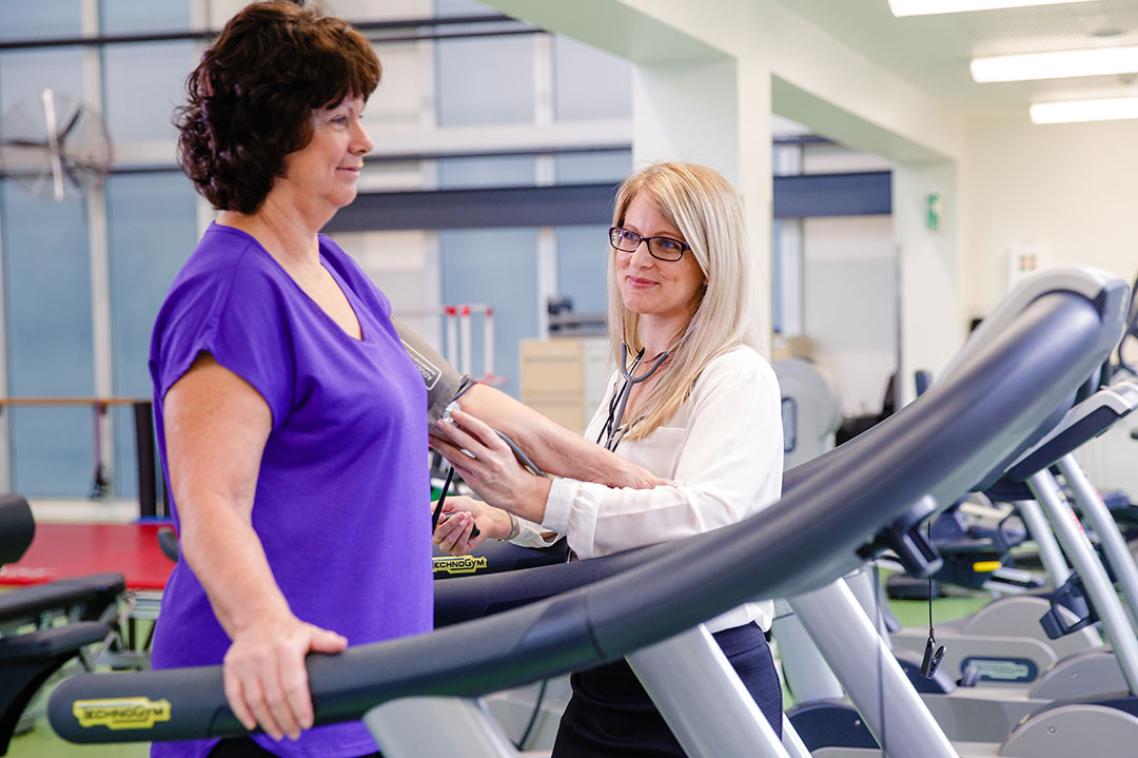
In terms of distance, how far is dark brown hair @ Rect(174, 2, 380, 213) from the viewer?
4.02 feet

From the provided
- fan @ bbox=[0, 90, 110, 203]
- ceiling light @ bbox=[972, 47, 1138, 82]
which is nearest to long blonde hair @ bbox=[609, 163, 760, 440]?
ceiling light @ bbox=[972, 47, 1138, 82]

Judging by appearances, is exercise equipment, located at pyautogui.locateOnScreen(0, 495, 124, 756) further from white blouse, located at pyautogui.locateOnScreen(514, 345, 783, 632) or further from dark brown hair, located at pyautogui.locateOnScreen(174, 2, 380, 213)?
dark brown hair, located at pyautogui.locateOnScreen(174, 2, 380, 213)

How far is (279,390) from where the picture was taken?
46.8 inches

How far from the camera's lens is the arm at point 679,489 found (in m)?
1.59

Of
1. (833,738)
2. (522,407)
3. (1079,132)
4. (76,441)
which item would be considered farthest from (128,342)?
(522,407)

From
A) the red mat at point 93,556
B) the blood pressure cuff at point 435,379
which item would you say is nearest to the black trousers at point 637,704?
the blood pressure cuff at point 435,379

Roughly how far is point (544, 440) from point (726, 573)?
0.71 meters

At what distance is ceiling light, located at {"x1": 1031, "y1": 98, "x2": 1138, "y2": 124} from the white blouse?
22.7 feet

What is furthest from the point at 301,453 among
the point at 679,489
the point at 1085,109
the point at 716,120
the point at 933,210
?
the point at 933,210

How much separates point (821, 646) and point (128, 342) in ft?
31.2

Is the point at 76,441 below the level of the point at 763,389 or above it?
below

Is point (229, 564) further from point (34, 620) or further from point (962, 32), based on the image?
point (962, 32)

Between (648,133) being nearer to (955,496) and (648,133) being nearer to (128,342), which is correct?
(955,496)

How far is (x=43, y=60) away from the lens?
10422 millimetres
